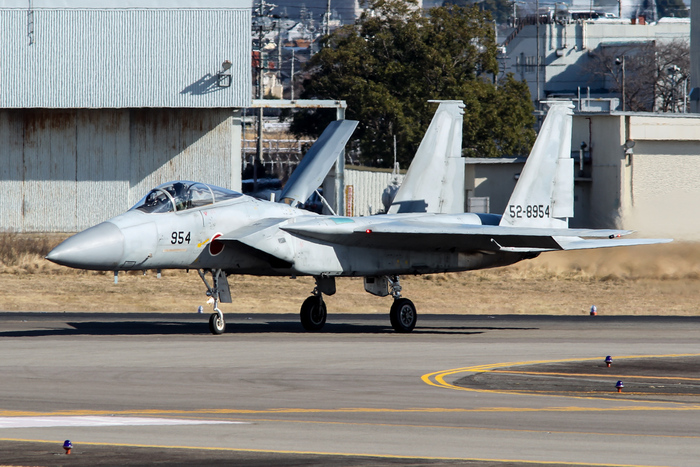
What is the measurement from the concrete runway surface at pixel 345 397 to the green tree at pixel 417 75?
131 feet

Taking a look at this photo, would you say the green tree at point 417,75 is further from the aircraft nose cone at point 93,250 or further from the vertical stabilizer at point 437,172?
the aircraft nose cone at point 93,250

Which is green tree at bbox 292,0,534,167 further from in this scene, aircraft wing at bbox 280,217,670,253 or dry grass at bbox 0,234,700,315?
aircraft wing at bbox 280,217,670,253

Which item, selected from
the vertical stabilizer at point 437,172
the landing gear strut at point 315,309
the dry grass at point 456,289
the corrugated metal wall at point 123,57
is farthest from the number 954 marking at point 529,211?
the corrugated metal wall at point 123,57

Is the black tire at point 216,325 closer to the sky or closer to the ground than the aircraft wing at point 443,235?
closer to the ground

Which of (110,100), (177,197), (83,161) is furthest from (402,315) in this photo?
(83,161)

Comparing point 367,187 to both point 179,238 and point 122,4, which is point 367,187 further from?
point 179,238

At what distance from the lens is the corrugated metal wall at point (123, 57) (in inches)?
1578

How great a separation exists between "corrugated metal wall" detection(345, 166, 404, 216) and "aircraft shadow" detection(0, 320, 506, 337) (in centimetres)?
3698

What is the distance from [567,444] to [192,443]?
11.6ft

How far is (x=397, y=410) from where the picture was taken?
34.3 feet

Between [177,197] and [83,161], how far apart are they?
2661 centimetres

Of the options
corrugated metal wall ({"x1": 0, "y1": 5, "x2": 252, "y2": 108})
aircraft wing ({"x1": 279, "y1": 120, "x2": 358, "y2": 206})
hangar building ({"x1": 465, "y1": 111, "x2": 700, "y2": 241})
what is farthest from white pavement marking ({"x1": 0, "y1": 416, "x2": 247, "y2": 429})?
hangar building ({"x1": 465, "y1": 111, "x2": 700, "y2": 241})

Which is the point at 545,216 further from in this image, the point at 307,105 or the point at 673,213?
the point at 307,105

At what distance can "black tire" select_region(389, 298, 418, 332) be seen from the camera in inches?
747
